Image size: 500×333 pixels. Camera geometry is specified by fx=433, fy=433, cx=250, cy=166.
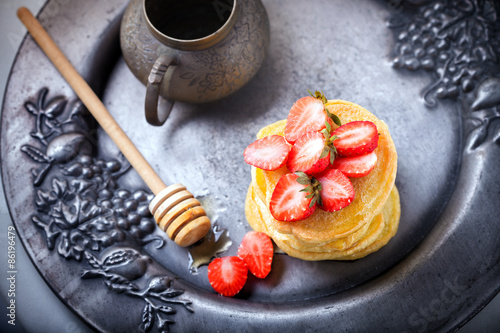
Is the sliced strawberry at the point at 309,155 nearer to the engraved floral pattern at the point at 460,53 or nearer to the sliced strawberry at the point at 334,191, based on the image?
the sliced strawberry at the point at 334,191

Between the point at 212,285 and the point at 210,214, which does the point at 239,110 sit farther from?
the point at 212,285

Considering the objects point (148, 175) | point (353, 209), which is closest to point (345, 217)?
point (353, 209)

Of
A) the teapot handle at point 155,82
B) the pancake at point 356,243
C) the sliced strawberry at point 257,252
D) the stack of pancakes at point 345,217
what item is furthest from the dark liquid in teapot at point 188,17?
the sliced strawberry at point 257,252

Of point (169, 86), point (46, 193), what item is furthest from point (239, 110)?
point (46, 193)

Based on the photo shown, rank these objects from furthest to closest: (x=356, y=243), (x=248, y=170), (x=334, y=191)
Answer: (x=248, y=170)
(x=356, y=243)
(x=334, y=191)

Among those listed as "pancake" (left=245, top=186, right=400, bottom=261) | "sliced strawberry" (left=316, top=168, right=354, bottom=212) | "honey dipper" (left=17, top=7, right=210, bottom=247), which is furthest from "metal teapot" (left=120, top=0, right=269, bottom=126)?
"sliced strawberry" (left=316, top=168, right=354, bottom=212)

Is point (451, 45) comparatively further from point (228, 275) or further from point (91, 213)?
point (91, 213)
